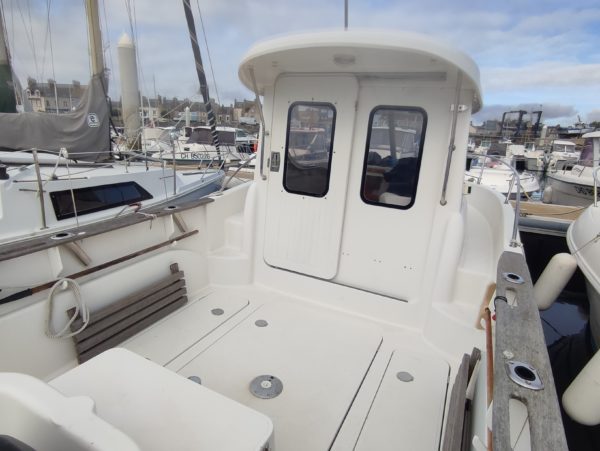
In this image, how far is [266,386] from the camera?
2.04 metres

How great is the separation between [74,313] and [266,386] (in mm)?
1207

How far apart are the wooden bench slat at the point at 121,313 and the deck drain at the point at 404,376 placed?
1.72 m

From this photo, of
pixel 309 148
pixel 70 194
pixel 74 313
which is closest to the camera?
pixel 74 313

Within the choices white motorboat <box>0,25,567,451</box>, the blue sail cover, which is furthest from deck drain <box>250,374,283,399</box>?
the blue sail cover

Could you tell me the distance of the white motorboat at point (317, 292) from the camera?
125 centimetres

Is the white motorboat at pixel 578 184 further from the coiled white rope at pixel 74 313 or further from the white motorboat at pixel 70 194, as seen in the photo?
the coiled white rope at pixel 74 313

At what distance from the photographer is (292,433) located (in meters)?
1.76

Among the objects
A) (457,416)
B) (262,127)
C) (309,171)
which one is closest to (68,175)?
(262,127)

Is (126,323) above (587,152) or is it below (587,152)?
below

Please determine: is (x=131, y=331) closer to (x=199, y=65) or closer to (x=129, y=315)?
(x=129, y=315)

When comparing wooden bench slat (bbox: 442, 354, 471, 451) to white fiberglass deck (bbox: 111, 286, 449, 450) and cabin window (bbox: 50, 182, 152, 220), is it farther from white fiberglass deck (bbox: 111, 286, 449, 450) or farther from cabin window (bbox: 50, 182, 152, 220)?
cabin window (bbox: 50, 182, 152, 220)

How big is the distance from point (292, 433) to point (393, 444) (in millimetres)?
508

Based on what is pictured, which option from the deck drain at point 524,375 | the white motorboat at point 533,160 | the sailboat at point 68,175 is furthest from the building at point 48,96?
the white motorboat at point 533,160

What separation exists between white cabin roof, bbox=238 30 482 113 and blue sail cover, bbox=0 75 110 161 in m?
2.83
